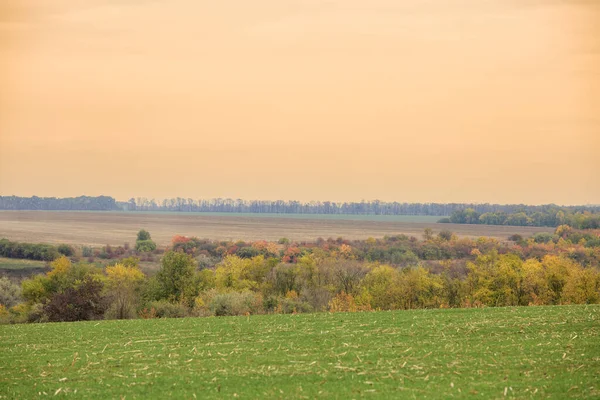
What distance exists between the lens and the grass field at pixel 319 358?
1387 cm

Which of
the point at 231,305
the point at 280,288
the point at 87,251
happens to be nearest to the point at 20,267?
the point at 87,251

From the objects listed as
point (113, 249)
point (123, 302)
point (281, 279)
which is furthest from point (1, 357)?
point (113, 249)

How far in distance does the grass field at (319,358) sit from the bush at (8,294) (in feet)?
112

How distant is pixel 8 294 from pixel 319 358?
157 ft

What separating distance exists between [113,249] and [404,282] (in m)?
80.3

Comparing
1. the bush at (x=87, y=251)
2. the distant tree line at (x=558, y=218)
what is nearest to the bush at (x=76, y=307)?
the bush at (x=87, y=251)

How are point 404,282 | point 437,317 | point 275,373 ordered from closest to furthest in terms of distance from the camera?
point 275,373, point 437,317, point 404,282

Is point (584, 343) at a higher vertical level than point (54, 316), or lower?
higher

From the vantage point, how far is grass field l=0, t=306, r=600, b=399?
45.5ft

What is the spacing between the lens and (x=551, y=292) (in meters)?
43.6

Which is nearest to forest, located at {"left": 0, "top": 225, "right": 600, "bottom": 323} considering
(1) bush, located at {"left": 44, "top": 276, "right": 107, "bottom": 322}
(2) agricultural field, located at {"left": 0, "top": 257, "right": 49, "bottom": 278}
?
(1) bush, located at {"left": 44, "top": 276, "right": 107, "bottom": 322}

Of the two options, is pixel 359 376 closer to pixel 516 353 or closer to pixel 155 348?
pixel 516 353

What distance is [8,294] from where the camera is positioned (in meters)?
56.4

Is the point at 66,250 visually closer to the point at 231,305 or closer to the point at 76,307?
the point at 76,307
